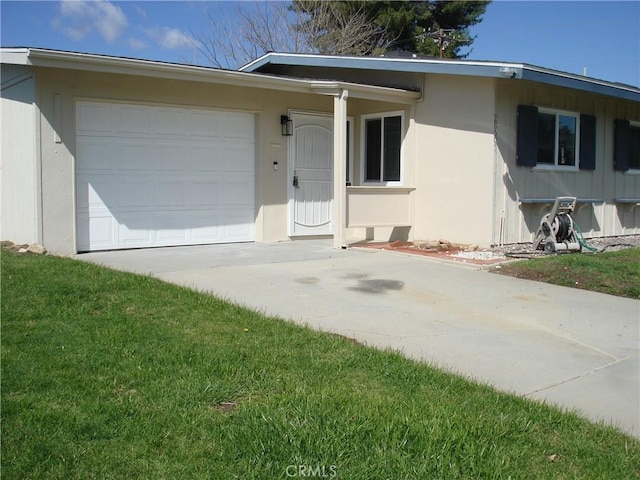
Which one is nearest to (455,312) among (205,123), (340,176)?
(340,176)

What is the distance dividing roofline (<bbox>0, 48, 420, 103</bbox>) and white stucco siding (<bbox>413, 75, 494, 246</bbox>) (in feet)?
2.20

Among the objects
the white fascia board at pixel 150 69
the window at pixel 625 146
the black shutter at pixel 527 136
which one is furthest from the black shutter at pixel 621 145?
the white fascia board at pixel 150 69

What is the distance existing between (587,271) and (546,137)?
14.1 ft

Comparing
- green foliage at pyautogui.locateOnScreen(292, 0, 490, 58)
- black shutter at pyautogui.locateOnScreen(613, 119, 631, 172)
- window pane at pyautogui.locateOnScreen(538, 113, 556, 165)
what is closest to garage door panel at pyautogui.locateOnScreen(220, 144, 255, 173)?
window pane at pyautogui.locateOnScreen(538, 113, 556, 165)

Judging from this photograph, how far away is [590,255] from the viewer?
32.6 ft

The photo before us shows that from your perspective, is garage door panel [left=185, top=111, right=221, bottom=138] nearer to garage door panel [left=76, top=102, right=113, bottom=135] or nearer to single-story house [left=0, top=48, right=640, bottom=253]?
single-story house [left=0, top=48, right=640, bottom=253]

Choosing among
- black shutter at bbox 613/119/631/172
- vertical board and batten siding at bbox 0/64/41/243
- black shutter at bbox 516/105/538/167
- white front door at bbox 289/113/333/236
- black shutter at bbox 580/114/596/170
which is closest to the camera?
vertical board and batten siding at bbox 0/64/41/243

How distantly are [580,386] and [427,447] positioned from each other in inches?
71.6

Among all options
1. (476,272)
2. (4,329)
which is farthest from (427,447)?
(476,272)

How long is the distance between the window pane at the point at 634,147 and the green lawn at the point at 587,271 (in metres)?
5.33

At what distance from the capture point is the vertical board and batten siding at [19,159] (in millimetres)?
9297

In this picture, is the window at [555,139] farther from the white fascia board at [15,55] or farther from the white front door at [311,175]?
the white fascia board at [15,55]

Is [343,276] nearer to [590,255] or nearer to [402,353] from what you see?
[402,353]

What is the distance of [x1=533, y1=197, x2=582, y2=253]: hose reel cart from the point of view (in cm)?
1027
